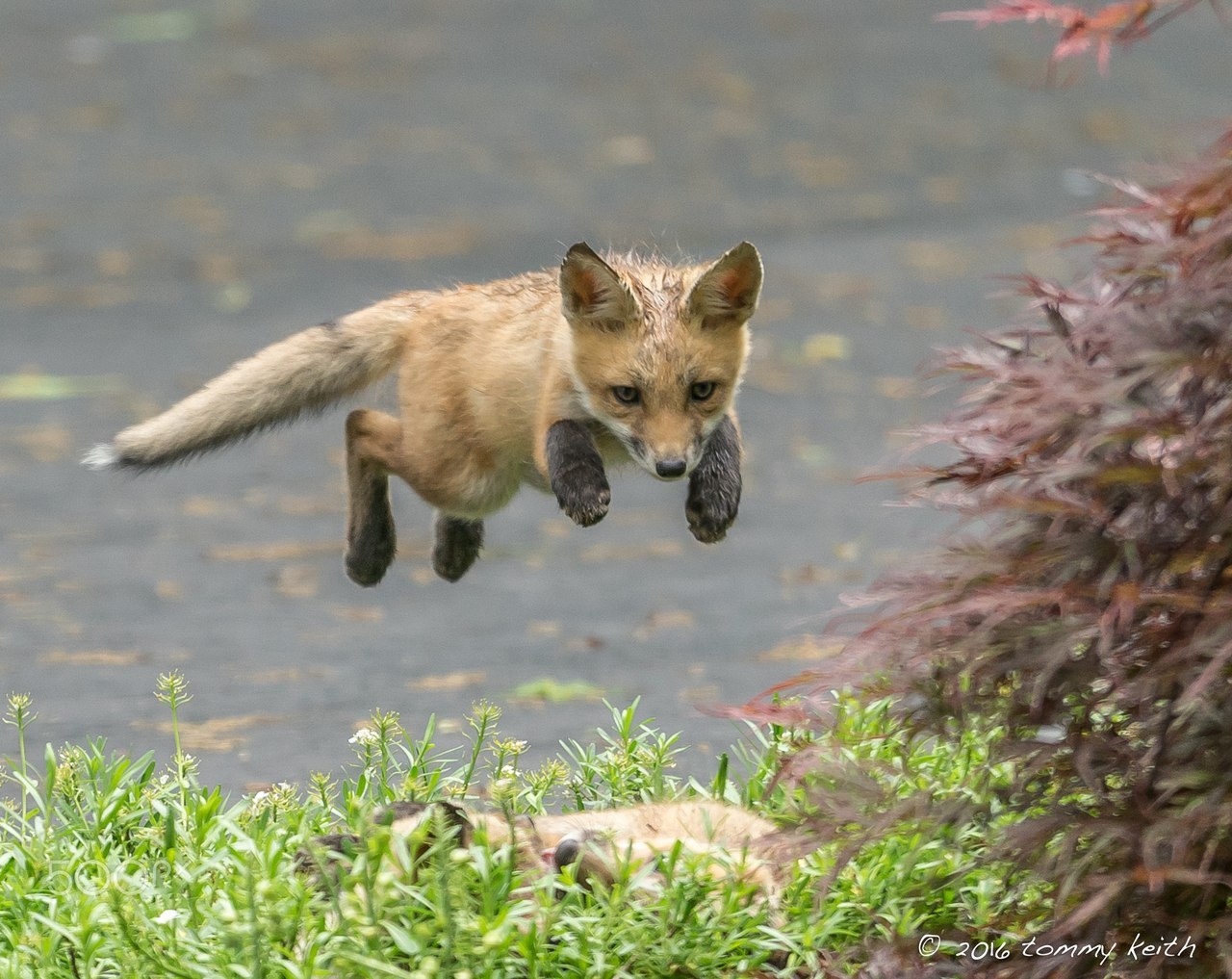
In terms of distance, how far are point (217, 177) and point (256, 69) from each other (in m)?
3.47

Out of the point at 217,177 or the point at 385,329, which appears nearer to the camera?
the point at 385,329

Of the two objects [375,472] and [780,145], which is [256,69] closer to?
[780,145]

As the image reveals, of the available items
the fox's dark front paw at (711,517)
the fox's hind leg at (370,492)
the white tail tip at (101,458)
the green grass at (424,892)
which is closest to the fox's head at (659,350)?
the fox's dark front paw at (711,517)

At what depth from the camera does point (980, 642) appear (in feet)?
11.8

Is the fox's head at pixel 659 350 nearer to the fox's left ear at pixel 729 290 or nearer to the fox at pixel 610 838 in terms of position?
the fox's left ear at pixel 729 290

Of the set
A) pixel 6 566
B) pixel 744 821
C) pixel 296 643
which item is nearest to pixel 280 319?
pixel 6 566

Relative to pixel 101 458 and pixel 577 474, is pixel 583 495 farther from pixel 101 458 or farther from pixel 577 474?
pixel 101 458

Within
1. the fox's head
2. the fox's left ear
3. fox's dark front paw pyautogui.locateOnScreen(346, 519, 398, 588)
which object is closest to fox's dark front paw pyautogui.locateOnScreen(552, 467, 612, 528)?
the fox's head

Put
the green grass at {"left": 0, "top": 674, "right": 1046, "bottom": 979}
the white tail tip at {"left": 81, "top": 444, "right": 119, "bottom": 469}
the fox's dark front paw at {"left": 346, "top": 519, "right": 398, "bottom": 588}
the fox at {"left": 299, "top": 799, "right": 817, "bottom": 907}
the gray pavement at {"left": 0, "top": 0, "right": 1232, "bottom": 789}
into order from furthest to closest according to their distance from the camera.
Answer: the gray pavement at {"left": 0, "top": 0, "right": 1232, "bottom": 789}, the fox's dark front paw at {"left": 346, "top": 519, "right": 398, "bottom": 588}, the white tail tip at {"left": 81, "top": 444, "right": 119, "bottom": 469}, the fox at {"left": 299, "top": 799, "right": 817, "bottom": 907}, the green grass at {"left": 0, "top": 674, "right": 1046, "bottom": 979}

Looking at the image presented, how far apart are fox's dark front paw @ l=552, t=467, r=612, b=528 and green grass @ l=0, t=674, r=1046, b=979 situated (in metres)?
0.58

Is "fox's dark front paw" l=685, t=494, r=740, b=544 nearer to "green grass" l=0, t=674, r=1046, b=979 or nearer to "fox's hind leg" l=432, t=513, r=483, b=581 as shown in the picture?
"green grass" l=0, t=674, r=1046, b=979

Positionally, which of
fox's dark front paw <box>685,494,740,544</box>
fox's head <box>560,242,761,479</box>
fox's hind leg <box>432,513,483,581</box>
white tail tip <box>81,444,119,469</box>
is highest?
fox's head <box>560,242,761,479</box>

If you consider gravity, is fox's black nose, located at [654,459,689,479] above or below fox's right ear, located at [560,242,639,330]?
below

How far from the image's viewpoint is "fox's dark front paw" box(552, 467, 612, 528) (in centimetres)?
478
